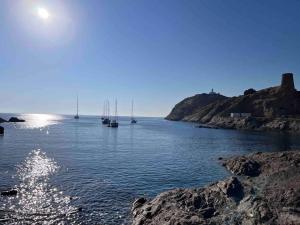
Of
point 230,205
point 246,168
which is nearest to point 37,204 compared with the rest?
point 230,205

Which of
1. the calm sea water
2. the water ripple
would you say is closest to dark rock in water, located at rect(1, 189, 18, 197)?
the water ripple

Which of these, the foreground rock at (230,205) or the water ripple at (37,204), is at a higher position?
the foreground rock at (230,205)

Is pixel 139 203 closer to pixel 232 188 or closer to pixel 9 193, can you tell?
pixel 232 188

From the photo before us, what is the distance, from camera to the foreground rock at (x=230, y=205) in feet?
82.9

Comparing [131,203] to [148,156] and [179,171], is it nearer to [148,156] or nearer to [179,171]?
[179,171]

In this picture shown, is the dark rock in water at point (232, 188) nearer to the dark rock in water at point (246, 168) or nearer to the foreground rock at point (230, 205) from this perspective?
the foreground rock at point (230, 205)

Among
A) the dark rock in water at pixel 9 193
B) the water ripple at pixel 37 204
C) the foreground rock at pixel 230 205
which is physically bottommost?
the water ripple at pixel 37 204

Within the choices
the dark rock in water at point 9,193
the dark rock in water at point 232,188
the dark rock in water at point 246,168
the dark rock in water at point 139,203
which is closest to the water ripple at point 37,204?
the dark rock in water at point 9,193

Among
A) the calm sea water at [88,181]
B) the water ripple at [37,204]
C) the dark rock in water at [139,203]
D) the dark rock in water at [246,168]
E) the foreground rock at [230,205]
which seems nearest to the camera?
the foreground rock at [230,205]

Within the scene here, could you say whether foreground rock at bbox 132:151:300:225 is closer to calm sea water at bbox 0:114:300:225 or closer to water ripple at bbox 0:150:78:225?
calm sea water at bbox 0:114:300:225

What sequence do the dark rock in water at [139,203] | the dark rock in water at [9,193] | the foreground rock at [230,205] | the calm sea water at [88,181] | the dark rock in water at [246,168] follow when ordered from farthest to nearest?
the dark rock in water at [246,168]
the dark rock in water at [9,193]
the dark rock in water at [139,203]
the calm sea water at [88,181]
the foreground rock at [230,205]

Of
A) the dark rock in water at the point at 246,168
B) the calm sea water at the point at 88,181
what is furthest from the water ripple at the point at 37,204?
the dark rock in water at the point at 246,168

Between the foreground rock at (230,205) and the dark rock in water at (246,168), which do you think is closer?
the foreground rock at (230,205)

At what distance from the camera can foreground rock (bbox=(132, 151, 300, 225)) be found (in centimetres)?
2528
